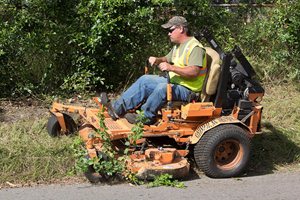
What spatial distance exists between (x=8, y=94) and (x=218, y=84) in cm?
350

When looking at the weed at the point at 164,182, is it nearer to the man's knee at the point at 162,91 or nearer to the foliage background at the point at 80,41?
the man's knee at the point at 162,91

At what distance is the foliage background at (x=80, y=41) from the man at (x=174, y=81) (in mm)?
1945

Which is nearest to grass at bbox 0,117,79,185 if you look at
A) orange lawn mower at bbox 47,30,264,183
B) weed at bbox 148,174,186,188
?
orange lawn mower at bbox 47,30,264,183

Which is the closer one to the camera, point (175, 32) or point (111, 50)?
point (175, 32)

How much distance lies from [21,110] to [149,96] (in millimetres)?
2328

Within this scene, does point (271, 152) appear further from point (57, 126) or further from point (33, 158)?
point (33, 158)

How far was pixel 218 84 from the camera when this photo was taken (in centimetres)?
623

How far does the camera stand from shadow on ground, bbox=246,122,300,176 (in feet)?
21.9

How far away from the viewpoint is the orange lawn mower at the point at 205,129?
592 cm

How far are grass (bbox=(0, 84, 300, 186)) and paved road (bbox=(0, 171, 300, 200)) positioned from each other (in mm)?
297

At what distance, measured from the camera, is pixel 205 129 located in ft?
20.1

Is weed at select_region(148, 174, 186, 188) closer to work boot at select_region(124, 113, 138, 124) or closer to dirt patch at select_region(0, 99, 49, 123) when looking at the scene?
work boot at select_region(124, 113, 138, 124)

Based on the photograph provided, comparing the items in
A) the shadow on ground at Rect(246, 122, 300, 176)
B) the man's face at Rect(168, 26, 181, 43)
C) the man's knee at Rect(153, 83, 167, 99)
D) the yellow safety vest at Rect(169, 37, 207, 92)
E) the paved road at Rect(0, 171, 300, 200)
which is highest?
the man's face at Rect(168, 26, 181, 43)

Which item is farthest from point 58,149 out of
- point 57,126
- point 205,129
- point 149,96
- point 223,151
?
point 223,151
